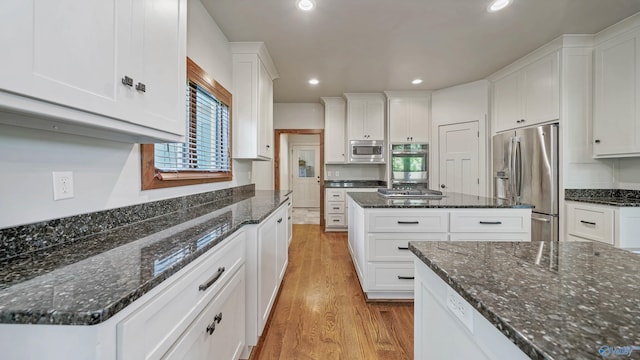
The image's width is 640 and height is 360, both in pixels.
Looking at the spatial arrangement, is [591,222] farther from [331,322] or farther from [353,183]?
[353,183]

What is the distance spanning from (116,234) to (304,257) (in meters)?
2.51

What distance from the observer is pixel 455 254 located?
851 mm

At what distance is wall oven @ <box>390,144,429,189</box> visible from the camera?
4.50 meters

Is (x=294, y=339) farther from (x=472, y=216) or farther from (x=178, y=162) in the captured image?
(x=472, y=216)

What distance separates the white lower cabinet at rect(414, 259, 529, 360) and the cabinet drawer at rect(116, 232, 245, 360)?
81cm

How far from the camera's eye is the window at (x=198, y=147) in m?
1.48

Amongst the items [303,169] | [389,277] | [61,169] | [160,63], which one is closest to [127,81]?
[160,63]

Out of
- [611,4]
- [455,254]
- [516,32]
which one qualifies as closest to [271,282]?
[455,254]

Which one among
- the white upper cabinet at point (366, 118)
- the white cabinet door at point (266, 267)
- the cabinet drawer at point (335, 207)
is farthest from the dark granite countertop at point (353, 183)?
the white cabinet door at point (266, 267)

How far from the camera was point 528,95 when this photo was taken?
10.3 feet

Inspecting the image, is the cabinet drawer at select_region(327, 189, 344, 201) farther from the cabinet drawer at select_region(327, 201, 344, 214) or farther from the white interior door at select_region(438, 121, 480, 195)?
the white interior door at select_region(438, 121, 480, 195)

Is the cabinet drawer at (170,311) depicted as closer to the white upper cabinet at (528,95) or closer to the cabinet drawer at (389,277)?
the cabinet drawer at (389,277)

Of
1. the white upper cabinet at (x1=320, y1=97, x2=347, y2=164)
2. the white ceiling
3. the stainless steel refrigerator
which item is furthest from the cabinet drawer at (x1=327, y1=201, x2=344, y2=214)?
the stainless steel refrigerator

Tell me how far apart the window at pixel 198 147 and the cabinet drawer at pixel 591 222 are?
358 centimetres
